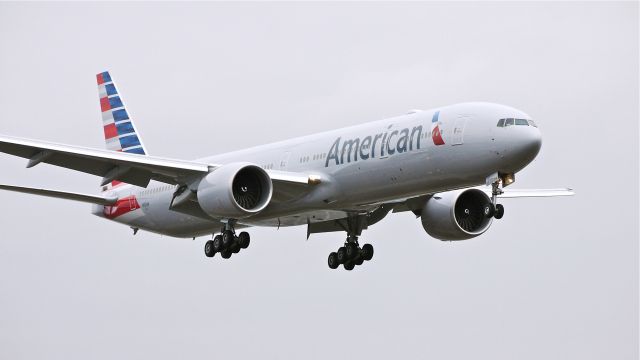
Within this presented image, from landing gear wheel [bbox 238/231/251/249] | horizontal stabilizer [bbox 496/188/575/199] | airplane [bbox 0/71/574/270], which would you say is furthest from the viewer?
horizontal stabilizer [bbox 496/188/575/199]

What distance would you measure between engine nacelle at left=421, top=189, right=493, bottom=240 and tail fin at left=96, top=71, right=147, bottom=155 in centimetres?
1375

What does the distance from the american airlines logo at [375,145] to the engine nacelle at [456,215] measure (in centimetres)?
581

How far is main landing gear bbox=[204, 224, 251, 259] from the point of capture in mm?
48344

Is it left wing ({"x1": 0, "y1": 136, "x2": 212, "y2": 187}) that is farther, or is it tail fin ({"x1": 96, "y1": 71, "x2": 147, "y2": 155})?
tail fin ({"x1": 96, "y1": 71, "x2": 147, "y2": 155})

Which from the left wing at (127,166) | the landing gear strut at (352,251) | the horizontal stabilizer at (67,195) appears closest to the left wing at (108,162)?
the left wing at (127,166)

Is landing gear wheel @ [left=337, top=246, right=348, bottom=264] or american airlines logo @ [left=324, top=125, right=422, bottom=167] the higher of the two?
american airlines logo @ [left=324, top=125, right=422, bottom=167]

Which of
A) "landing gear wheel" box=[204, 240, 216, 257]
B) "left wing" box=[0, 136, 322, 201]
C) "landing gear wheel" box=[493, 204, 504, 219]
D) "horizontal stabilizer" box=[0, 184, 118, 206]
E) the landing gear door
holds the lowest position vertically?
"landing gear wheel" box=[204, 240, 216, 257]

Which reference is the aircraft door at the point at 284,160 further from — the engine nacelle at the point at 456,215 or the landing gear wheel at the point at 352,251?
the engine nacelle at the point at 456,215

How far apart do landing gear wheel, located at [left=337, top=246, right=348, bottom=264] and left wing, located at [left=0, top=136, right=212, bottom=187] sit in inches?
294

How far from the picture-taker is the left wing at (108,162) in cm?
4481

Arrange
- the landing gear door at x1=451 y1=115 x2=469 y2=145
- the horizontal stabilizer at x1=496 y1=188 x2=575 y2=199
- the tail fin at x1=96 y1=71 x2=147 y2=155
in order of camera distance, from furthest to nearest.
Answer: the tail fin at x1=96 y1=71 x2=147 y2=155, the horizontal stabilizer at x1=496 y1=188 x2=575 y2=199, the landing gear door at x1=451 y1=115 x2=469 y2=145

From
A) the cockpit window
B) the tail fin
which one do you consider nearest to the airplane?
the cockpit window

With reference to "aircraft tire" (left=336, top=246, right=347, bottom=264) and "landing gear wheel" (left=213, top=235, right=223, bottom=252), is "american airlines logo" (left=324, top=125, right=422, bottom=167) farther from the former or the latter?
"aircraft tire" (left=336, top=246, right=347, bottom=264)

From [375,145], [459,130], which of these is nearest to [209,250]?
[375,145]
